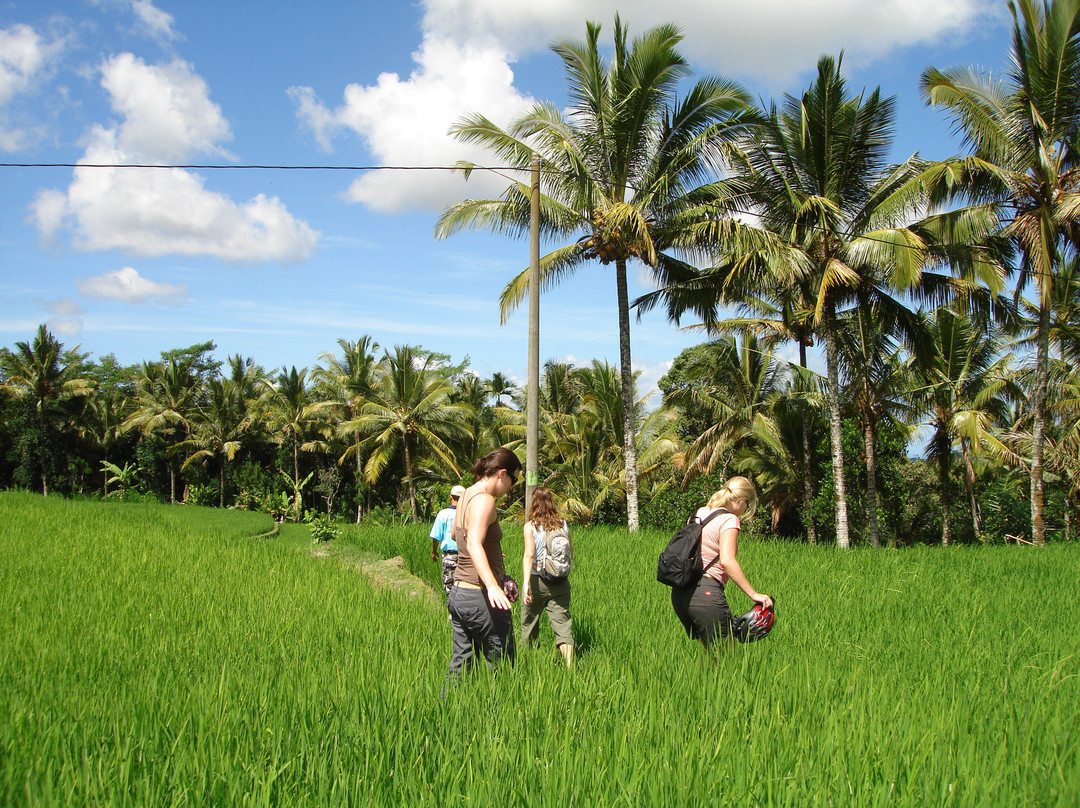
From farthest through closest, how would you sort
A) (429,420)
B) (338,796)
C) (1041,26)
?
(429,420) → (1041,26) → (338,796)

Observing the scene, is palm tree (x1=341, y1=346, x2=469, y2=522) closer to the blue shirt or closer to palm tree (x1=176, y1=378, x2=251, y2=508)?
palm tree (x1=176, y1=378, x2=251, y2=508)

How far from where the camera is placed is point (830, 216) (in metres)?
15.9

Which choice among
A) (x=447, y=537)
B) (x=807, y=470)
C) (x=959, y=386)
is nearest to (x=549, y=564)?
(x=447, y=537)

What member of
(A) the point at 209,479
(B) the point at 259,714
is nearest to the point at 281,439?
(A) the point at 209,479

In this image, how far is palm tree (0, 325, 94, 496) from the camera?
37.6 m

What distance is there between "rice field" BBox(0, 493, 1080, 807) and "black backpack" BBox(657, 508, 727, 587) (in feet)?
1.65

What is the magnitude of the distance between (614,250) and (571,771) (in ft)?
48.1

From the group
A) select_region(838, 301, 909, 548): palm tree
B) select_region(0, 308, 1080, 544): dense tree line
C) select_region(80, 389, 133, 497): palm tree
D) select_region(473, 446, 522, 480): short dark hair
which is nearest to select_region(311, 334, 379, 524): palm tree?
select_region(0, 308, 1080, 544): dense tree line

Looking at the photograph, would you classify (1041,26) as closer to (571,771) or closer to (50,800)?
(571,771)

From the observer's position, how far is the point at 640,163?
53.8ft

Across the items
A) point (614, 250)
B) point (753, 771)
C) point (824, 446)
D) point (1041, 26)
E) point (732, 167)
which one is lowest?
point (753, 771)

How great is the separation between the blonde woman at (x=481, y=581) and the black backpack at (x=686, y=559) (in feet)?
3.28

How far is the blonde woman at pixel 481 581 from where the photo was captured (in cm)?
404

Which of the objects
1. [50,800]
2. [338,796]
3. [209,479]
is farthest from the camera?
[209,479]
